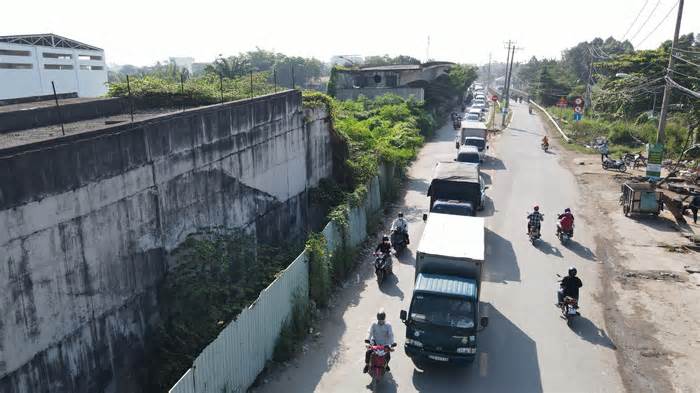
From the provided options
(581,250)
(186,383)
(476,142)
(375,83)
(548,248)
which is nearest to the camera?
(186,383)

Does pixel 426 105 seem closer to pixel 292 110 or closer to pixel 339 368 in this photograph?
pixel 292 110

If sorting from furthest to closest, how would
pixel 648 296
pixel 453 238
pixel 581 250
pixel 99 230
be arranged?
1. pixel 581 250
2. pixel 648 296
3. pixel 453 238
4. pixel 99 230

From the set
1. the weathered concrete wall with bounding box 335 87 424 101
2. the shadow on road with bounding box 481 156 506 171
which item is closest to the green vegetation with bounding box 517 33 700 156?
the shadow on road with bounding box 481 156 506 171

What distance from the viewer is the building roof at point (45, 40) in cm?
4150

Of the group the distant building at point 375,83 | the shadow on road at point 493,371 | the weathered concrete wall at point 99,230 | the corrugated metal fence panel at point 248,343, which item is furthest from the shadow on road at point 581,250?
the distant building at point 375,83

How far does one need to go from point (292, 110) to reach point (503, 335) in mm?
9353

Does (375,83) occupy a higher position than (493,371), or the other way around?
(375,83)

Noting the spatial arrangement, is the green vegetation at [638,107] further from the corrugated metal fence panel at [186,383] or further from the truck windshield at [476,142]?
the corrugated metal fence panel at [186,383]

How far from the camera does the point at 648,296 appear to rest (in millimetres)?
13992

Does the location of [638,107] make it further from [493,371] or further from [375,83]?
[493,371]

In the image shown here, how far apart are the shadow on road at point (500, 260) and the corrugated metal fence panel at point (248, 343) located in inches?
257

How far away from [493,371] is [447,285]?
6.44 feet

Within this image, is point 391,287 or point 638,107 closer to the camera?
point 391,287

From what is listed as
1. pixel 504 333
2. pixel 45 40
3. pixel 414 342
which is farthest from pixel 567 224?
pixel 45 40
